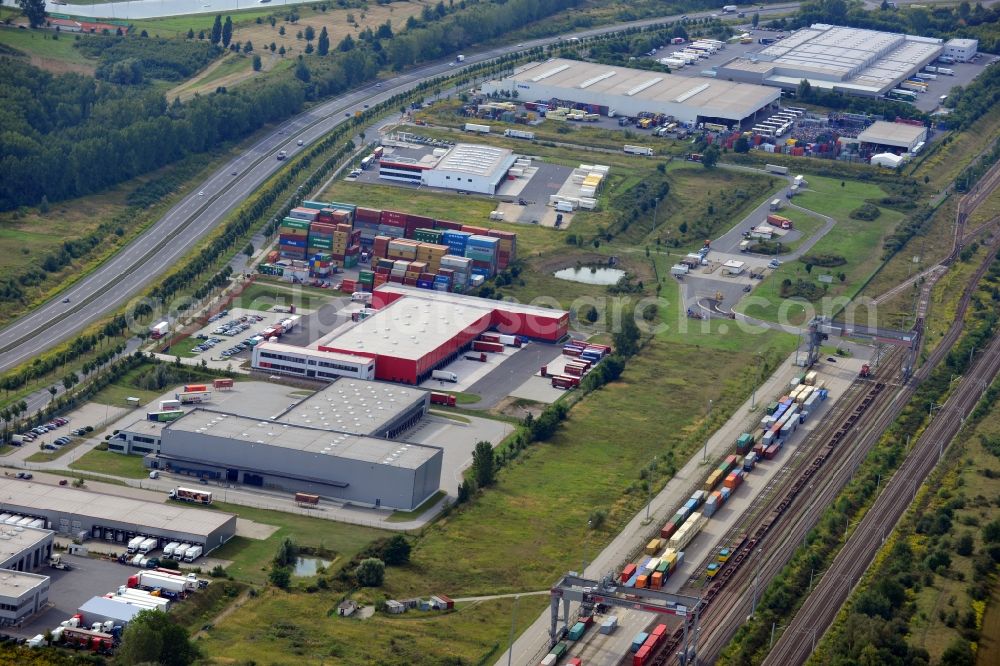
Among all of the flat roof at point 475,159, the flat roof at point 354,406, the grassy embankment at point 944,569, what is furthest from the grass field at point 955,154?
the flat roof at point 354,406

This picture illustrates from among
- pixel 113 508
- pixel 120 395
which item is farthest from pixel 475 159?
pixel 113 508

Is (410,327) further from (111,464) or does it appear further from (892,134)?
(892,134)

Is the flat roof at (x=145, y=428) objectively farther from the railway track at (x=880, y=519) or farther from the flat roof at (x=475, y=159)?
the flat roof at (x=475, y=159)

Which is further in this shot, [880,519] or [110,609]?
[880,519]

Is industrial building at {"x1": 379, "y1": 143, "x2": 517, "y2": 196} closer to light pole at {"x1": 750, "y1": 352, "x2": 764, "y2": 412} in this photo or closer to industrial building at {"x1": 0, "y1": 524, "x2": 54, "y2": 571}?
light pole at {"x1": 750, "y1": 352, "x2": 764, "y2": 412}

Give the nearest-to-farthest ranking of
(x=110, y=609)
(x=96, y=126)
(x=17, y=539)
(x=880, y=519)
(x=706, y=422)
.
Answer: (x=110, y=609) < (x=17, y=539) < (x=880, y=519) < (x=706, y=422) < (x=96, y=126)

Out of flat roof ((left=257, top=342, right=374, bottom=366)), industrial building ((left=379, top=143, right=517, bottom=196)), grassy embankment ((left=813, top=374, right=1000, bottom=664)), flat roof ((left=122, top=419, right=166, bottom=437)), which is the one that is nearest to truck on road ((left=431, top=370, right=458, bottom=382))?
flat roof ((left=257, top=342, right=374, bottom=366))
